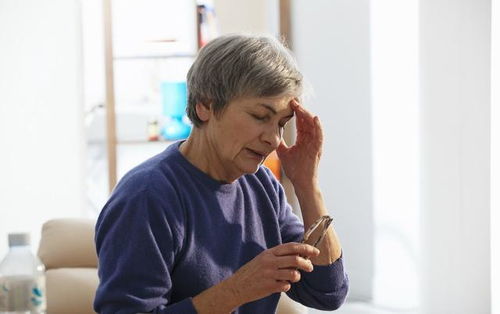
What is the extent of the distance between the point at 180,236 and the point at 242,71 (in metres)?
0.33

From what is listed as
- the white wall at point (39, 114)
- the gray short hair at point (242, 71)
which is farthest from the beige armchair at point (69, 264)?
the white wall at point (39, 114)

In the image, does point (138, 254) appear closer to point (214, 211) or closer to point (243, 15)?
point (214, 211)

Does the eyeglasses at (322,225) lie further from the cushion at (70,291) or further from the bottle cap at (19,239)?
the cushion at (70,291)

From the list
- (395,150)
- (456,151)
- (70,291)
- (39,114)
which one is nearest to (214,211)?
(70,291)

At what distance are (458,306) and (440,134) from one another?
82cm

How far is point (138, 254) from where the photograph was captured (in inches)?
66.6

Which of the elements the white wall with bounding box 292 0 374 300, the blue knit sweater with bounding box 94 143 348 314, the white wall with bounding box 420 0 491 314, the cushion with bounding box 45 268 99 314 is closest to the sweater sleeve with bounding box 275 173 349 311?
the blue knit sweater with bounding box 94 143 348 314

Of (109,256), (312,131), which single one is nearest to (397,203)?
(312,131)

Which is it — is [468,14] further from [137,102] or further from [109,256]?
[109,256]

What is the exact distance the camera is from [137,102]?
5.74m

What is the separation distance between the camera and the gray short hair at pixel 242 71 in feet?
5.71

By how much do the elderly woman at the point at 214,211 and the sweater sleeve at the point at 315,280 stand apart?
29 mm

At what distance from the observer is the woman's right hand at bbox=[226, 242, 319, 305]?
1672mm

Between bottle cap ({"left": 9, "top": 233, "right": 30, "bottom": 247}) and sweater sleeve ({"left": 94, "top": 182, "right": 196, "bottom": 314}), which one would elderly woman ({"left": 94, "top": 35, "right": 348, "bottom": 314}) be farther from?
bottle cap ({"left": 9, "top": 233, "right": 30, "bottom": 247})
